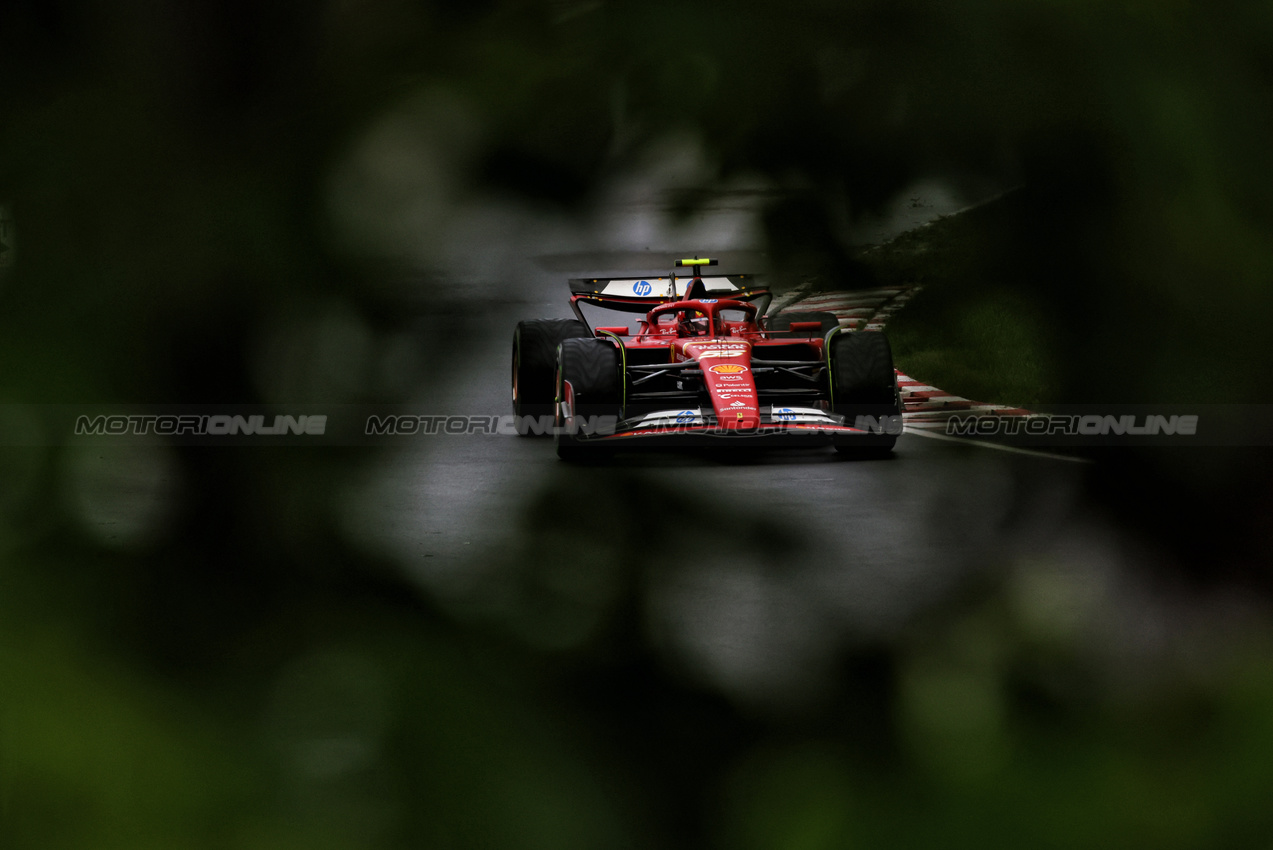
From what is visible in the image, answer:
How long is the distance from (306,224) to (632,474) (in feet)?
1.31

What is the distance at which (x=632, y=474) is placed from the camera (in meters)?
0.73

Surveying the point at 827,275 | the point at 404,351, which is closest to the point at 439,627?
the point at 404,351

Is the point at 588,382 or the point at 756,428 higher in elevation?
the point at 588,382

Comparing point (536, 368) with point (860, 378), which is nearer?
point (860, 378)

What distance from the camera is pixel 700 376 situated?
3.42 metres

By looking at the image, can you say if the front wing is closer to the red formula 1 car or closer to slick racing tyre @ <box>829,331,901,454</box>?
the red formula 1 car

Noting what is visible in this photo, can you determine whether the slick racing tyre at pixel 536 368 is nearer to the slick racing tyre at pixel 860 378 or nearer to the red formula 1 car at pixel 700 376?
the red formula 1 car at pixel 700 376

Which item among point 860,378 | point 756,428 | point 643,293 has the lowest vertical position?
point 756,428

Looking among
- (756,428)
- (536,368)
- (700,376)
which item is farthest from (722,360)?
(536,368)

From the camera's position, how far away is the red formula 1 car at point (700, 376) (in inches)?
114

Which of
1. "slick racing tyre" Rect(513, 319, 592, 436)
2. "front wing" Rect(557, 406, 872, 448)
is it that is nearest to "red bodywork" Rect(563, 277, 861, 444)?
"front wing" Rect(557, 406, 872, 448)

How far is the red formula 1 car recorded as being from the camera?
2.90 metres

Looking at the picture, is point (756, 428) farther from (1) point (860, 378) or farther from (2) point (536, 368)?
(2) point (536, 368)

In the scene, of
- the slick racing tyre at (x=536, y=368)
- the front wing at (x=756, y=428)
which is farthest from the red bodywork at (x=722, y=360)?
the slick racing tyre at (x=536, y=368)
